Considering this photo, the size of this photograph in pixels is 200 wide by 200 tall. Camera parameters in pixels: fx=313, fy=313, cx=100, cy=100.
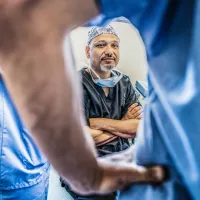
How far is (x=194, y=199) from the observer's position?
0.41 m

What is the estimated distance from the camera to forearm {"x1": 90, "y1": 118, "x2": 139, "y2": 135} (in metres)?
1.86

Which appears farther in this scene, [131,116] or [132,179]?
[131,116]

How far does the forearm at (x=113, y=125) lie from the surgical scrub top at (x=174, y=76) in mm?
1401

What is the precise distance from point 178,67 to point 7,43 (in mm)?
210

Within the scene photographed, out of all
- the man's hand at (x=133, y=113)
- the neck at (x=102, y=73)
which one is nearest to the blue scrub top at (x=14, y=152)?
the man's hand at (x=133, y=113)

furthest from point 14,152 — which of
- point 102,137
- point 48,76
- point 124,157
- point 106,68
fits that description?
point 106,68

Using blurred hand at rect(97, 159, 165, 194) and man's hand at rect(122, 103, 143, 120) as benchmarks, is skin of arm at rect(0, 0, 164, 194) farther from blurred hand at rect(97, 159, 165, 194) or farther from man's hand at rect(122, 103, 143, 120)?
man's hand at rect(122, 103, 143, 120)

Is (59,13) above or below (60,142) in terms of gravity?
above

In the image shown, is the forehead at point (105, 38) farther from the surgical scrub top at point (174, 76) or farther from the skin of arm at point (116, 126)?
the surgical scrub top at point (174, 76)

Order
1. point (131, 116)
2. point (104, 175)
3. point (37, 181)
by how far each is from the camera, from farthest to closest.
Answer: point (131, 116) < point (37, 181) < point (104, 175)

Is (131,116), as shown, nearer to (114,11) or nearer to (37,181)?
(37,181)

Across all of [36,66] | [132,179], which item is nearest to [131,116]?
[132,179]

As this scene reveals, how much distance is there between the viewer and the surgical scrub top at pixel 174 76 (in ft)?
1.25

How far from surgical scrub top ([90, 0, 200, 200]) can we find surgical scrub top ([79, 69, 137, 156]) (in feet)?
4.52
